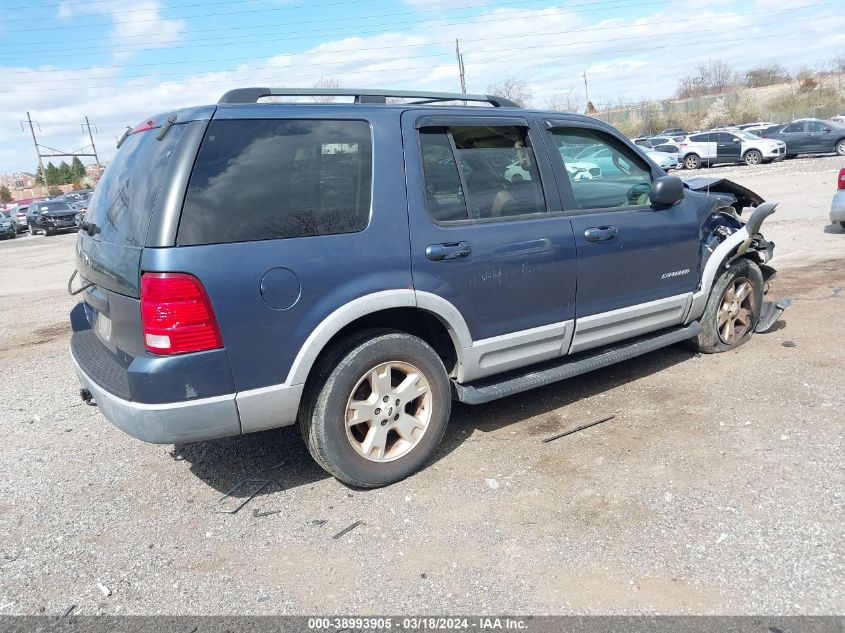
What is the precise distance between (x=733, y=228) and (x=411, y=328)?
299 centimetres

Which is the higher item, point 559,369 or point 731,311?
point 559,369

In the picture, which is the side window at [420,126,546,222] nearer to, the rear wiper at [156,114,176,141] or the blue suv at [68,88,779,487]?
the blue suv at [68,88,779,487]

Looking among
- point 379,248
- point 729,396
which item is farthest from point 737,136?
point 379,248

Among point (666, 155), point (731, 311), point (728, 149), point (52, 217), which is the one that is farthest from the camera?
point (666, 155)

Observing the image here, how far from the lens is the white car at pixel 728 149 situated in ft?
89.5

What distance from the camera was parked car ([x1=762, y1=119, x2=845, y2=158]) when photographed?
89.7ft

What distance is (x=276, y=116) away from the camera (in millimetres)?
3291

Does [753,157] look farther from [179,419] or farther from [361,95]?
[179,419]

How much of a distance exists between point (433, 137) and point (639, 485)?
2.22 meters

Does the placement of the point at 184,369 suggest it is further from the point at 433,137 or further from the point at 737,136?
the point at 737,136

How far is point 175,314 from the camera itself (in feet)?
9.67

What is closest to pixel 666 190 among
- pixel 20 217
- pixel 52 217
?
pixel 52 217

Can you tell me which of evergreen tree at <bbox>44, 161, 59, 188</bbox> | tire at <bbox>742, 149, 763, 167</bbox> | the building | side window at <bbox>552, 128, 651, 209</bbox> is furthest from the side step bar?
evergreen tree at <bbox>44, 161, 59, 188</bbox>

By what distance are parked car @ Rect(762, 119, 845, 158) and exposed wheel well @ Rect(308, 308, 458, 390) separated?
97.1 ft
